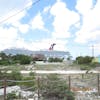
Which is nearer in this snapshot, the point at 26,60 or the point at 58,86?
the point at 58,86

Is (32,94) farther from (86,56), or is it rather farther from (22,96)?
(86,56)

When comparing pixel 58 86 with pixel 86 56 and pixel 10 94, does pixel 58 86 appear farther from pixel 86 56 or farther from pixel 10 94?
pixel 86 56

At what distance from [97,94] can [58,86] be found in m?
5.99

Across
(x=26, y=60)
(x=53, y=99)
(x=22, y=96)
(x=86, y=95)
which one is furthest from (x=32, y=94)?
(x=26, y=60)

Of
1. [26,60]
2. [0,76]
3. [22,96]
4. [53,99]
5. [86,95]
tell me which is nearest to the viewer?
[53,99]

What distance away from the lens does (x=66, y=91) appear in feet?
59.6

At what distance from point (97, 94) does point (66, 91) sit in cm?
579

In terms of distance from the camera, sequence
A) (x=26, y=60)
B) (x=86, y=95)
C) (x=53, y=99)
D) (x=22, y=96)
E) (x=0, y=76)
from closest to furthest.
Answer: (x=53, y=99), (x=22, y=96), (x=86, y=95), (x=0, y=76), (x=26, y=60)

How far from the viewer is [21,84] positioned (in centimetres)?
2420

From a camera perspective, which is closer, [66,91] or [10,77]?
[66,91]

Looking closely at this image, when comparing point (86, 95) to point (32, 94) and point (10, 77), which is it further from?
point (10, 77)

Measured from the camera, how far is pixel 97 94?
922 inches

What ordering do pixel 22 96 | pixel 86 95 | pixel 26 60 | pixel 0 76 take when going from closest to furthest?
pixel 22 96 < pixel 86 95 < pixel 0 76 < pixel 26 60

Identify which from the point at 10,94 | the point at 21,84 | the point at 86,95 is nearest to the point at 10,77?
the point at 21,84
